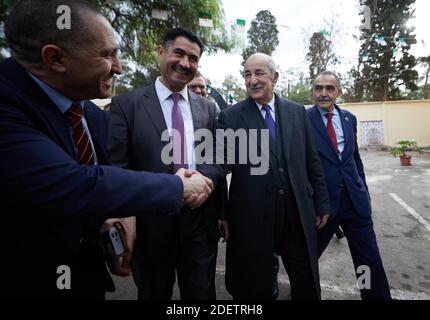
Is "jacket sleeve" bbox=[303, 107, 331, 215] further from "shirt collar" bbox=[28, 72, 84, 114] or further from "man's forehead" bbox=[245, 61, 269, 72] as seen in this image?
"shirt collar" bbox=[28, 72, 84, 114]

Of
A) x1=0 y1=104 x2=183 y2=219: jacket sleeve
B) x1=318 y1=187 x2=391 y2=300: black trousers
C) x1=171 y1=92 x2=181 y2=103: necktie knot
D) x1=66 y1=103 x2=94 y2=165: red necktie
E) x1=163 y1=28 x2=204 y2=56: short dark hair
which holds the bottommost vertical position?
x1=318 y1=187 x2=391 y2=300: black trousers

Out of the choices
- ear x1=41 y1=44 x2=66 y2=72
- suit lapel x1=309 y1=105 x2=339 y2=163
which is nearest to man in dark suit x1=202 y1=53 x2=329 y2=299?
suit lapel x1=309 y1=105 x2=339 y2=163

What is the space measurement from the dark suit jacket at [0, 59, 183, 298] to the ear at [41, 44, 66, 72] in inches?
3.6

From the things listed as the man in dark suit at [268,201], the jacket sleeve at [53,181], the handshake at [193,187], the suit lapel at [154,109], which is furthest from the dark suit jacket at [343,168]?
the jacket sleeve at [53,181]

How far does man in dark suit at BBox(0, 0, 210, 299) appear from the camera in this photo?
0.82 metres

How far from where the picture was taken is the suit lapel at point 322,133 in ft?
8.11

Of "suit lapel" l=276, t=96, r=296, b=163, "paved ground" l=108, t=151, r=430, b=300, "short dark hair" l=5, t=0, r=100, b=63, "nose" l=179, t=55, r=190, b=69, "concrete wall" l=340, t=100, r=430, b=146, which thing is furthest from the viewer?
"concrete wall" l=340, t=100, r=430, b=146

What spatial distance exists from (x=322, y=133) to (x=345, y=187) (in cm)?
53

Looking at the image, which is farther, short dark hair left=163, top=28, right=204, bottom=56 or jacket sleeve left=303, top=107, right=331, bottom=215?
jacket sleeve left=303, top=107, right=331, bottom=215

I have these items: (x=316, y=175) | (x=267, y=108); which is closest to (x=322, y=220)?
(x=316, y=175)

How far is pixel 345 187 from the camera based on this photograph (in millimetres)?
2422

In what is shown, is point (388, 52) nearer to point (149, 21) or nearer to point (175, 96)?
point (149, 21)

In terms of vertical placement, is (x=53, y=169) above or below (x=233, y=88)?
below
